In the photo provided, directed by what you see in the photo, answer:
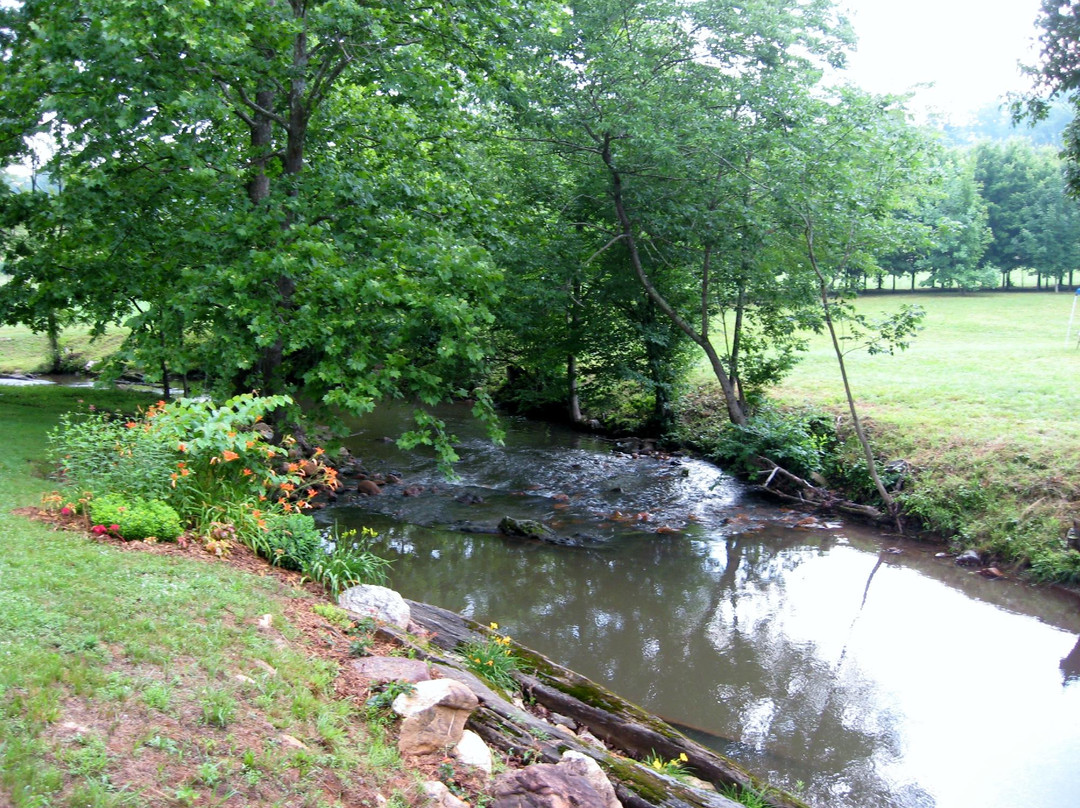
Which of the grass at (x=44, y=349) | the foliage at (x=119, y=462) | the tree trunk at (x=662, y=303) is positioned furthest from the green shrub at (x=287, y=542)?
the grass at (x=44, y=349)

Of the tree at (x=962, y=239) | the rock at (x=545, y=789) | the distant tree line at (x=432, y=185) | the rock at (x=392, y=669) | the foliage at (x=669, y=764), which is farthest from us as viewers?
the tree at (x=962, y=239)

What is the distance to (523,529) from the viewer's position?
38.8 feet

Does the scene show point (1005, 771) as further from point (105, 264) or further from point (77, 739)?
point (105, 264)

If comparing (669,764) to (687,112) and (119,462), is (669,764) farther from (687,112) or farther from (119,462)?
(687,112)

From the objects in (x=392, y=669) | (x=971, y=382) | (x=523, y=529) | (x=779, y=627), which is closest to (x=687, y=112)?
(x=523, y=529)

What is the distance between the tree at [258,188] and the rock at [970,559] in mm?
7499

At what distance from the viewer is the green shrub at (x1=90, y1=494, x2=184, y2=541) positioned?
6066 mm

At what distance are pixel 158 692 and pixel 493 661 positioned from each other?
9.40 ft

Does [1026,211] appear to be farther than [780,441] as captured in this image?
Yes

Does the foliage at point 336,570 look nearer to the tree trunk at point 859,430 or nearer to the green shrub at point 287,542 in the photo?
the green shrub at point 287,542

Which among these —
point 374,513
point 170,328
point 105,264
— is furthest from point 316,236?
point 374,513

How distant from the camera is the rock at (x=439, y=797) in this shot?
3.94m

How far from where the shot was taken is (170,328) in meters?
9.86

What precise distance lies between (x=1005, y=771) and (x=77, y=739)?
6827 mm
